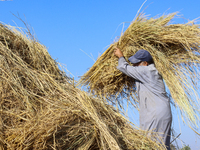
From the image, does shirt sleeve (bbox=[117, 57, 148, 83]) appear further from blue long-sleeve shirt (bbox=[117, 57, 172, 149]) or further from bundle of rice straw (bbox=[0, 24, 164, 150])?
bundle of rice straw (bbox=[0, 24, 164, 150])

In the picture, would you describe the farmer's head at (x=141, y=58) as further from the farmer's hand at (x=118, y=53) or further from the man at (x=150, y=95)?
the farmer's hand at (x=118, y=53)

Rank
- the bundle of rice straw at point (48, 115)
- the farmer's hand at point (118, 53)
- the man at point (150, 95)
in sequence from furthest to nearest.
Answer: the farmer's hand at point (118, 53)
the man at point (150, 95)
the bundle of rice straw at point (48, 115)

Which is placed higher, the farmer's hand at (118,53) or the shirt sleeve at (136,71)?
the farmer's hand at (118,53)

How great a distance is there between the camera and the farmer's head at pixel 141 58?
9.09 ft

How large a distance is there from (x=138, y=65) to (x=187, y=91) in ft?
2.19

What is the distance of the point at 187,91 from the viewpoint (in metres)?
2.81

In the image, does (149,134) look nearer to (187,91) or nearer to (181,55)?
(187,91)

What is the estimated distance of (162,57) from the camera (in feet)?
9.32

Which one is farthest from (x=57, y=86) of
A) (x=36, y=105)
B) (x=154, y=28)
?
(x=154, y=28)

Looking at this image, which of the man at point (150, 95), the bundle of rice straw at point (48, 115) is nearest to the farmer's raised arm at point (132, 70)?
the man at point (150, 95)

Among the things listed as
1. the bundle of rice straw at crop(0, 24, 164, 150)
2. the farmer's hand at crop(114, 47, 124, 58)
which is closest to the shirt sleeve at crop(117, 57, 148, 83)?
the farmer's hand at crop(114, 47, 124, 58)

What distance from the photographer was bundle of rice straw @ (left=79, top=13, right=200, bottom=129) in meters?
2.79

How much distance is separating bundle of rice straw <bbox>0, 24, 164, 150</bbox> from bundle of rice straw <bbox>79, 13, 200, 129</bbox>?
68 cm

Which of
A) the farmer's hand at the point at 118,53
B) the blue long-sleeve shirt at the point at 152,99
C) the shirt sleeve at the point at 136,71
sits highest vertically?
the farmer's hand at the point at 118,53
